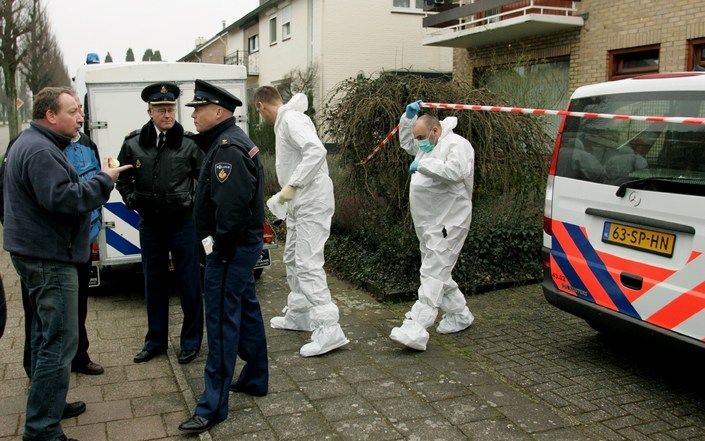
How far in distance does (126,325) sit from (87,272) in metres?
1.61

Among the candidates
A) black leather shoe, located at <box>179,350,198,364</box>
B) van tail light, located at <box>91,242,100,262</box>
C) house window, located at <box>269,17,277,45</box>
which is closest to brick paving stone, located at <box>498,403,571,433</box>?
black leather shoe, located at <box>179,350,198,364</box>

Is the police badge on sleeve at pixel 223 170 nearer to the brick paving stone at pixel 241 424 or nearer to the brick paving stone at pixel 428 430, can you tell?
the brick paving stone at pixel 241 424

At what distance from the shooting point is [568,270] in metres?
4.65

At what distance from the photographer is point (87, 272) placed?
454 centimetres

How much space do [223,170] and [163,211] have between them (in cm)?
141

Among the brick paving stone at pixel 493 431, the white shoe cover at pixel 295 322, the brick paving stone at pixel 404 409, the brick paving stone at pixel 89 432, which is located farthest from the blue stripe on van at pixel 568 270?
the brick paving stone at pixel 89 432

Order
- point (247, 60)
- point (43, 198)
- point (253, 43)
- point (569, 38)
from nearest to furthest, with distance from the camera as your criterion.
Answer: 1. point (43, 198)
2. point (569, 38)
3. point (247, 60)
4. point (253, 43)

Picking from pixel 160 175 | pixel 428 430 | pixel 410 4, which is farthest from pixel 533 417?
pixel 410 4

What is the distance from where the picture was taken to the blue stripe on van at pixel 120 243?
6.68 m

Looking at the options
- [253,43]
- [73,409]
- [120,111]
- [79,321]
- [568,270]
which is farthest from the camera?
[253,43]

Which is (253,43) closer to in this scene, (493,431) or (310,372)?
(310,372)

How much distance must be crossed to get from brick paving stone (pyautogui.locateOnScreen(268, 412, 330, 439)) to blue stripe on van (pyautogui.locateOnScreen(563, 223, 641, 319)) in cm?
203

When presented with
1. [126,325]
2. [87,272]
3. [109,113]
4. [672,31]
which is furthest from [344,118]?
[672,31]

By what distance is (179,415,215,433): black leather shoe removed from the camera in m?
3.71
